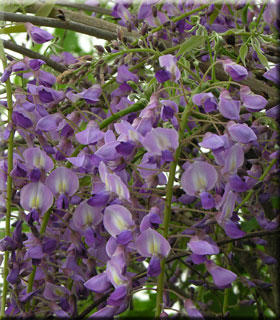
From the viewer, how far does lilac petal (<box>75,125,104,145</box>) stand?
64 centimetres

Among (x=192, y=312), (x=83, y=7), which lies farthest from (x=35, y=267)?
(x=83, y=7)

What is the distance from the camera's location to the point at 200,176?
590 millimetres

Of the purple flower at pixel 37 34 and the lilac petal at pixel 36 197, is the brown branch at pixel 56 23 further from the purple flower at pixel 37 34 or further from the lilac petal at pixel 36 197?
the lilac petal at pixel 36 197

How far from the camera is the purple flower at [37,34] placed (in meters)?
Result: 0.74

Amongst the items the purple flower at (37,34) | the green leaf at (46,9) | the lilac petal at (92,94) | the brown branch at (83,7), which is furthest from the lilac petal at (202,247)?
the brown branch at (83,7)

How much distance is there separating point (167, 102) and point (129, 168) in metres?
0.14

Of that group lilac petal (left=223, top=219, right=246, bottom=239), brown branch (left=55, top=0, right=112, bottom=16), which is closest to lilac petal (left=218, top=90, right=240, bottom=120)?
lilac petal (left=223, top=219, right=246, bottom=239)

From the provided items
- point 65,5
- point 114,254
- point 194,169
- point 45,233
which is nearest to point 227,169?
point 194,169

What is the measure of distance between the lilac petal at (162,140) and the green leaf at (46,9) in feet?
1.40

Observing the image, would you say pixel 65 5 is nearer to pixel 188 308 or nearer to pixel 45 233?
pixel 45 233

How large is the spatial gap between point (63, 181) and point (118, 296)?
16 cm

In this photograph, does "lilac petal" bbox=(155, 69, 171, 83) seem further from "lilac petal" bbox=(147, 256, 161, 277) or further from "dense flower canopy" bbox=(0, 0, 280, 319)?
"lilac petal" bbox=(147, 256, 161, 277)

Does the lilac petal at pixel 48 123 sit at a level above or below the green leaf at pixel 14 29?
below

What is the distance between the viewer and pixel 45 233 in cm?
70
